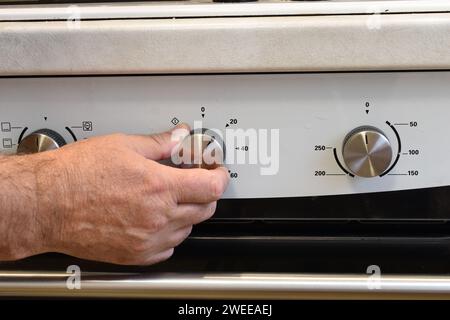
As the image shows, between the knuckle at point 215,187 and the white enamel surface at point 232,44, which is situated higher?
the white enamel surface at point 232,44

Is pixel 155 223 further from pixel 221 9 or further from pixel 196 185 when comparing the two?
pixel 221 9

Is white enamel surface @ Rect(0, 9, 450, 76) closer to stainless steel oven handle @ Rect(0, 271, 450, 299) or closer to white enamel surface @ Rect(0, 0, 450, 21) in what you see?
white enamel surface @ Rect(0, 0, 450, 21)

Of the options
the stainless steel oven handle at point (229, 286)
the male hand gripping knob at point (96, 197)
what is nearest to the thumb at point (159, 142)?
the male hand gripping knob at point (96, 197)

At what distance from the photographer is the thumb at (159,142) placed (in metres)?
0.44

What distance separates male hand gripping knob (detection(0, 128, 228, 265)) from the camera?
0.42m

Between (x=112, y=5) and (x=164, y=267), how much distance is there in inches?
9.4

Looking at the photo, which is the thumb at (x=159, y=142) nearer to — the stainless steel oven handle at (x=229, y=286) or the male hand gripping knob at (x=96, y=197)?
the male hand gripping knob at (x=96, y=197)

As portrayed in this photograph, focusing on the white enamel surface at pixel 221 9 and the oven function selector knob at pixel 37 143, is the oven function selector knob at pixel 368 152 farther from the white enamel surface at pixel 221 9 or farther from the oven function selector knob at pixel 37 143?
the oven function selector knob at pixel 37 143

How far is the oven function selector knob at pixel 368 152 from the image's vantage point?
1.44ft

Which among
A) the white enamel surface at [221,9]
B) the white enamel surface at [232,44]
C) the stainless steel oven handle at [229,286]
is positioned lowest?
the stainless steel oven handle at [229,286]

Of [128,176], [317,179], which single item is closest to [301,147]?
[317,179]

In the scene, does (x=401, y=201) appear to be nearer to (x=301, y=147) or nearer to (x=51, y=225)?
(x=301, y=147)

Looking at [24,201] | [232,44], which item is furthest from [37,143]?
[232,44]
